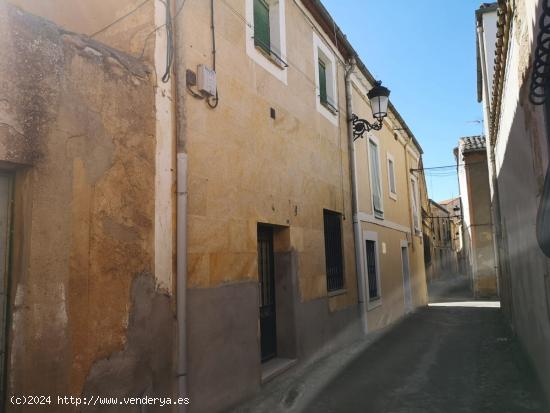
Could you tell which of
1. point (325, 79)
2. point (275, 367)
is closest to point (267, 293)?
point (275, 367)

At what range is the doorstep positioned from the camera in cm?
564

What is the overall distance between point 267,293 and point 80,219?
3.51 meters

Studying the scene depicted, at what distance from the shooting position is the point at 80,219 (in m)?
3.32

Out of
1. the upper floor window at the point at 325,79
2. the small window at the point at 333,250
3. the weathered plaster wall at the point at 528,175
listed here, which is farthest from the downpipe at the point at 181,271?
the upper floor window at the point at 325,79

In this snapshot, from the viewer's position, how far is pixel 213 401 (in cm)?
445

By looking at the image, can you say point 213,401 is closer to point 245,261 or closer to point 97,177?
point 245,261

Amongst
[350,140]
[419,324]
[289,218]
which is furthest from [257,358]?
[419,324]

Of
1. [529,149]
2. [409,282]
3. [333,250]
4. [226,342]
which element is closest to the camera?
[529,149]

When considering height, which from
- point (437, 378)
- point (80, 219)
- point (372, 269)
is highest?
point (80, 219)

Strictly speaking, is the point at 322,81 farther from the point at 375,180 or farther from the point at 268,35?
the point at 375,180

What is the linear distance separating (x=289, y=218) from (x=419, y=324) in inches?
262

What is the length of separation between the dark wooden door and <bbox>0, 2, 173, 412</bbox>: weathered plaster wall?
239 cm

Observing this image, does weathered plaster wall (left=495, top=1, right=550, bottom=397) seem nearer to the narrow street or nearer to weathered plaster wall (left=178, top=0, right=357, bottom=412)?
the narrow street

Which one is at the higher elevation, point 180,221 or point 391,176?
point 391,176
